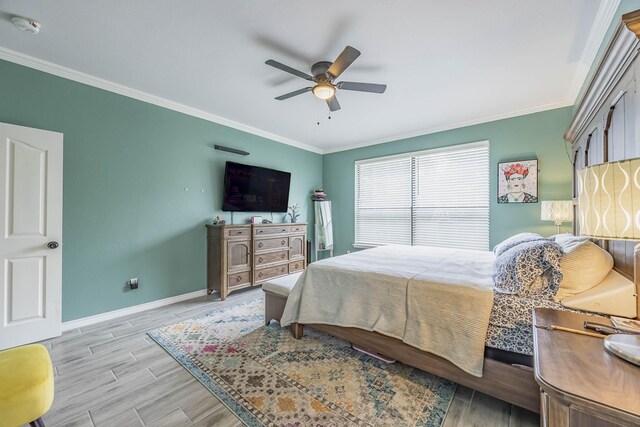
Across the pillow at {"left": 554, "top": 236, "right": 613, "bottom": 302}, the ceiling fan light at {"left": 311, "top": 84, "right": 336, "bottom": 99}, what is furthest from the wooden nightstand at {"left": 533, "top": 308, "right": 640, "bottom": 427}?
the ceiling fan light at {"left": 311, "top": 84, "right": 336, "bottom": 99}

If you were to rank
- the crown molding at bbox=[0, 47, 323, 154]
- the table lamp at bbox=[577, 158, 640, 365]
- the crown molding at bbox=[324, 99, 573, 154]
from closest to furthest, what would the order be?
1. the table lamp at bbox=[577, 158, 640, 365]
2. the crown molding at bbox=[0, 47, 323, 154]
3. the crown molding at bbox=[324, 99, 573, 154]

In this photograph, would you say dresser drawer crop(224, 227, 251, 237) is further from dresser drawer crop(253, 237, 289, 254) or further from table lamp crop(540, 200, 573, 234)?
table lamp crop(540, 200, 573, 234)

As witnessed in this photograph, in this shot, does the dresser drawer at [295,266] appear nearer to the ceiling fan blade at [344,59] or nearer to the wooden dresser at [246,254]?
the wooden dresser at [246,254]

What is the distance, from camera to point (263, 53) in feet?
7.86

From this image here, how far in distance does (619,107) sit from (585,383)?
73.0 inches

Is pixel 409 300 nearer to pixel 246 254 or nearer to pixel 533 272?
pixel 533 272

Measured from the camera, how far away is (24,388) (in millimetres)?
1162

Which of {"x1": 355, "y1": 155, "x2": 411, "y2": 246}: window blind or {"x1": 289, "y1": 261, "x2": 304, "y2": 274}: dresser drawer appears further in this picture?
{"x1": 355, "y1": 155, "x2": 411, "y2": 246}: window blind

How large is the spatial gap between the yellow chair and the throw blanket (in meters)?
1.59

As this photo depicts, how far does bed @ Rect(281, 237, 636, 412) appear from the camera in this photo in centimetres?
153

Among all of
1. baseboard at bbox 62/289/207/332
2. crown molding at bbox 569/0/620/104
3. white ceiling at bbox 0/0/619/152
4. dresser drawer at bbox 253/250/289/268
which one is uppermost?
white ceiling at bbox 0/0/619/152

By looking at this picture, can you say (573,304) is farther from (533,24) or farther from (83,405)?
(83,405)

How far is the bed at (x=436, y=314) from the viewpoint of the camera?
1.53 metres

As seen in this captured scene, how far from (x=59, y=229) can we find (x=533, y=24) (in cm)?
460
